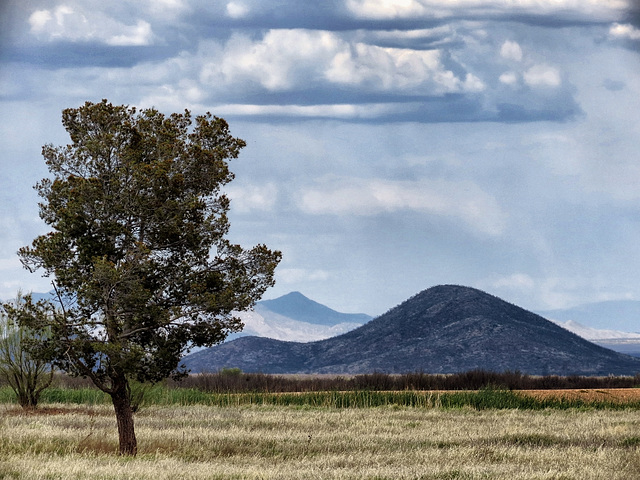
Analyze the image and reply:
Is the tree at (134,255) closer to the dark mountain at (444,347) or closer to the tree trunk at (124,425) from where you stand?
the tree trunk at (124,425)

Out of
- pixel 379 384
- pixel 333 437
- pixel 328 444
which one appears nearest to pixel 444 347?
pixel 379 384

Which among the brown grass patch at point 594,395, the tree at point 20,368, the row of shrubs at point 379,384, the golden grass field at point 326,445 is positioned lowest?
the golden grass field at point 326,445

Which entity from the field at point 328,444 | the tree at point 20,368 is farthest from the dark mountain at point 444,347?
the tree at point 20,368

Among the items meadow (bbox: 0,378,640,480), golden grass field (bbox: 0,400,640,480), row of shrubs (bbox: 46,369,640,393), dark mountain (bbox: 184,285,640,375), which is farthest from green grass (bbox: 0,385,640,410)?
dark mountain (bbox: 184,285,640,375)

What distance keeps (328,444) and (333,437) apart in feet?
4.93

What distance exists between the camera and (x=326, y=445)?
786 inches

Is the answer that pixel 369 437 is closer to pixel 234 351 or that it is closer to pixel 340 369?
pixel 340 369

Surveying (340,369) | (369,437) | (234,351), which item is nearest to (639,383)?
(369,437)

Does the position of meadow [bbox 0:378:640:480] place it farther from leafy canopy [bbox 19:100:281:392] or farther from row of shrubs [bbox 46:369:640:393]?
row of shrubs [bbox 46:369:640:393]

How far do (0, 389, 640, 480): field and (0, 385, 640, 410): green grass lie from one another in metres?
1.31

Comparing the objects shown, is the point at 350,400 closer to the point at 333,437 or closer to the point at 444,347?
the point at 333,437

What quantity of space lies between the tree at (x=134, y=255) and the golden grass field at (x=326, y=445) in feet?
6.37

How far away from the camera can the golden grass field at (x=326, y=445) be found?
15.3m

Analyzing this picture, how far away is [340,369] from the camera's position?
124 meters
